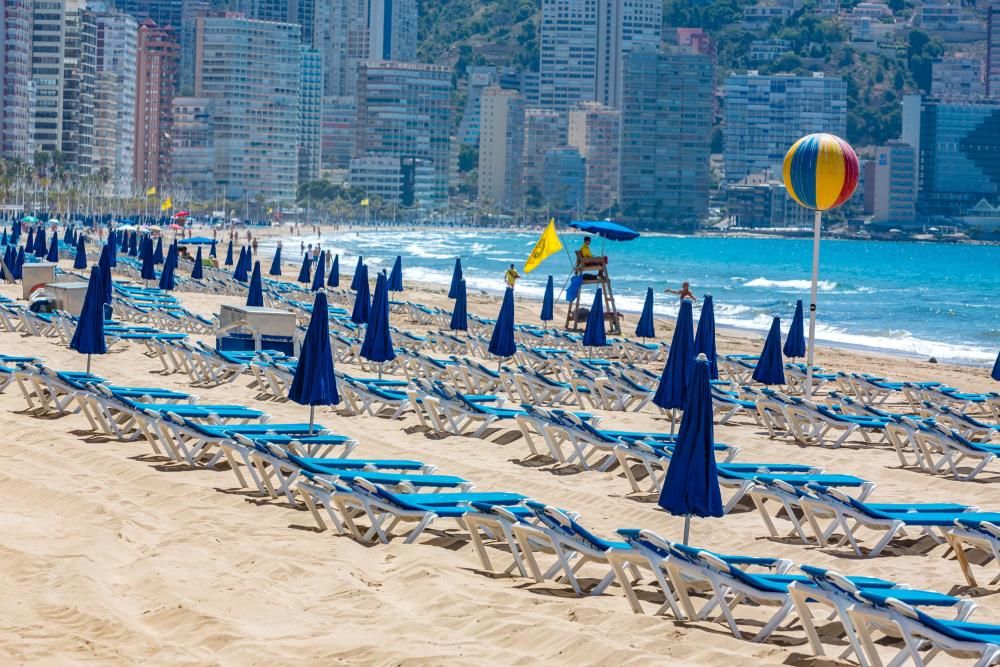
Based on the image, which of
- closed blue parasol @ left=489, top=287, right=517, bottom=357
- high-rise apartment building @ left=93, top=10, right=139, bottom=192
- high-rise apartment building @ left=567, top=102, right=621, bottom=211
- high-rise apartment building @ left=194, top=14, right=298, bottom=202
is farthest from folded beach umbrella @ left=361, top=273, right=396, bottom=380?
high-rise apartment building @ left=567, top=102, right=621, bottom=211

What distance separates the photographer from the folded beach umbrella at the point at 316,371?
11.6 m

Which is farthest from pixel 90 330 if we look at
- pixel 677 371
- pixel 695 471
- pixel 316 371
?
pixel 695 471

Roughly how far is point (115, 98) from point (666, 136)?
60847mm

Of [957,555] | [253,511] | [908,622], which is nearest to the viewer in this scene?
[908,622]

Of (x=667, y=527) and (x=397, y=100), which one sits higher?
(x=397, y=100)

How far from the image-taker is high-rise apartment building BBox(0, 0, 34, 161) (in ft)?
437

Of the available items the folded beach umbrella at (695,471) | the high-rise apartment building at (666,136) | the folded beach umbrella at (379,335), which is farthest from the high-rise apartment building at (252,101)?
the folded beach umbrella at (695,471)

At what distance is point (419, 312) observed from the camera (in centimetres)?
2862

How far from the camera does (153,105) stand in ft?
579

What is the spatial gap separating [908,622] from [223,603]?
130 inches

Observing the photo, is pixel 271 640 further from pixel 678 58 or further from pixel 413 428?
pixel 678 58

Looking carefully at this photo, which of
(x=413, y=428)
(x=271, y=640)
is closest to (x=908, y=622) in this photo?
(x=271, y=640)

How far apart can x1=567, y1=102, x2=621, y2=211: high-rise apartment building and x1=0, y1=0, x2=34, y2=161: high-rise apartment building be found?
70.8 meters

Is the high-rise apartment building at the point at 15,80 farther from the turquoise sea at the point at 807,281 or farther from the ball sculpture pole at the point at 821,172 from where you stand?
the ball sculpture pole at the point at 821,172
